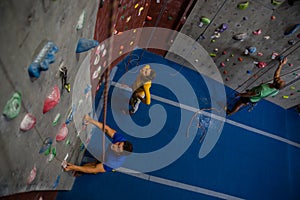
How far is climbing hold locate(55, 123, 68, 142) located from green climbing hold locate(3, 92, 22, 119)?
3.67 ft

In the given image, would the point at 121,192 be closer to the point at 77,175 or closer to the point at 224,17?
the point at 77,175

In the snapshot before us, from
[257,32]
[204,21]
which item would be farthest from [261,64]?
[204,21]

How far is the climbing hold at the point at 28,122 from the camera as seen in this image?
1566mm

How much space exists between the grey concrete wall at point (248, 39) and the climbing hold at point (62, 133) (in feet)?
10.1

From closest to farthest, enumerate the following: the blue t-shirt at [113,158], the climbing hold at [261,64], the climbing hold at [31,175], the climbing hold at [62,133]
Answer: the climbing hold at [31,175] → the climbing hold at [62,133] → the blue t-shirt at [113,158] → the climbing hold at [261,64]

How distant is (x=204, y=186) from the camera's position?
15.9 feet

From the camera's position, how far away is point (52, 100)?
1882 mm

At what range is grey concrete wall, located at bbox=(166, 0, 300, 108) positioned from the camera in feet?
14.2

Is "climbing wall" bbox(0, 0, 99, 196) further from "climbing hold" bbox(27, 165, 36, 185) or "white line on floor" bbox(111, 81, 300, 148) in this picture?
"white line on floor" bbox(111, 81, 300, 148)

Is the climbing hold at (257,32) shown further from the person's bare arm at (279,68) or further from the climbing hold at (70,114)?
the climbing hold at (70,114)

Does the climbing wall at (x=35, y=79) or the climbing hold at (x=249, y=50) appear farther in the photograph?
the climbing hold at (x=249, y=50)

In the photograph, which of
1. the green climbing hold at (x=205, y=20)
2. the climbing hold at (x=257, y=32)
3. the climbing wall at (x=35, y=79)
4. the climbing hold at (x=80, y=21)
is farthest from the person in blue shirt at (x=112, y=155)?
the climbing hold at (x=257, y=32)

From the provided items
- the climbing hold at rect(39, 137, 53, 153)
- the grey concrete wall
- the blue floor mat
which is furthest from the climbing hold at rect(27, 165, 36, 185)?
the grey concrete wall

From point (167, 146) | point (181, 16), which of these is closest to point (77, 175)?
point (167, 146)
